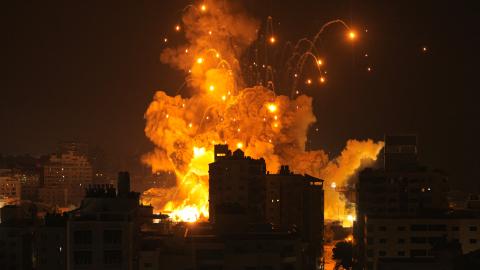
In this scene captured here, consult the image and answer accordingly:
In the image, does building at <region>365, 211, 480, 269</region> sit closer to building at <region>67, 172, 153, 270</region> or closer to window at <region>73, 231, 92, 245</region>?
building at <region>67, 172, 153, 270</region>

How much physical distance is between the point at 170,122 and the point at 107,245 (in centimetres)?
4164

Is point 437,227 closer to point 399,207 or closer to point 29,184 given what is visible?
point 399,207


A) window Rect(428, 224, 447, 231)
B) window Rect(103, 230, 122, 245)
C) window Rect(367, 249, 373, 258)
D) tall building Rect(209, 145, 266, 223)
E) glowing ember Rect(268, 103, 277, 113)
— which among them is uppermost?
glowing ember Rect(268, 103, 277, 113)

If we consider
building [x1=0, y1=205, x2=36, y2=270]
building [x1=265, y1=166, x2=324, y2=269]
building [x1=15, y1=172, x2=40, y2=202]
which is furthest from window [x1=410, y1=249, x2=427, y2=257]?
building [x1=15, y1=172, x2=40, y2=202]

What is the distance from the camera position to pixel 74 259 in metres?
29.9

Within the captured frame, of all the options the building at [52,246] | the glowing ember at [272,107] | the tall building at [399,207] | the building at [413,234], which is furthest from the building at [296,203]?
the building at [52,246]

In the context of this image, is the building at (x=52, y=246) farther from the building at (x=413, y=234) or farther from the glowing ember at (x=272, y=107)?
the glowing ember at (x=272, y=107)

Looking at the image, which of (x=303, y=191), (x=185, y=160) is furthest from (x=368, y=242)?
(x=185, y=160)

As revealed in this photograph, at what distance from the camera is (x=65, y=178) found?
108188mm

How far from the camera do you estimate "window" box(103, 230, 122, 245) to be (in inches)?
1190

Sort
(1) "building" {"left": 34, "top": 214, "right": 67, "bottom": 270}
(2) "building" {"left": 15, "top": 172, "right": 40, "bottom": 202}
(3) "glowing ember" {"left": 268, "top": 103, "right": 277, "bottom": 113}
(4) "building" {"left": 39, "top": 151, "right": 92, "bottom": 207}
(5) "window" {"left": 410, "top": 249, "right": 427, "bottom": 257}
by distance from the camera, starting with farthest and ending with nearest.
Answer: (2) "building" {"left": 15, "top": 172, "right": 40, "bottom": 202}, (4) "building" {"left": 39, "top": 151, "right": 92, "bottom": 207}, (3) "glowing ember" {"left": 268, "top": 103, "right": 277, "bottom": 113}, (5) "window" {"left": 410, "top": 249, "right": 427, "bottom": 257}, (1) "building" {"left": 34, "top": 214, "right": 67, "bottom": 270}

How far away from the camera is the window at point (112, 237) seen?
99.1 ft

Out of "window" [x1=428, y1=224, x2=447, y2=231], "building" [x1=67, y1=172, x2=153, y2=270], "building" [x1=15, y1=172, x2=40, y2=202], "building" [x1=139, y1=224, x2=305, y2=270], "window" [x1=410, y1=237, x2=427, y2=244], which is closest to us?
"building" [x1=67, y1=172, x2=153, y2=270]

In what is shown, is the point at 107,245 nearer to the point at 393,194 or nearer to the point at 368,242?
the point at 368,242
